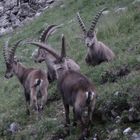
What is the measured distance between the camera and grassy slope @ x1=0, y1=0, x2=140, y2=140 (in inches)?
422

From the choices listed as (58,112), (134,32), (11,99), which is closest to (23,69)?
Answer: (11,99)

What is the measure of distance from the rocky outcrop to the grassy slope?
83.8 inches

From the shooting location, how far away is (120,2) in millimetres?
21578

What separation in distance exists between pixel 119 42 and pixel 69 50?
2843mm

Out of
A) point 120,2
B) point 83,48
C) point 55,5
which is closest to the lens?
point 83,48

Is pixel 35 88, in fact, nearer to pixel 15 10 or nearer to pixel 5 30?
pixel 5 30

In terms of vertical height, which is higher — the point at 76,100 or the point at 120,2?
the point at 76,100

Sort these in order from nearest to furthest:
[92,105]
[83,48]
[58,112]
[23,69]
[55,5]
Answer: [92,105], [58,112], [23,69], [83,48], [55,5]

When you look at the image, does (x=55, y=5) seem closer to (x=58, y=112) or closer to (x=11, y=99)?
(x=11, y=99)

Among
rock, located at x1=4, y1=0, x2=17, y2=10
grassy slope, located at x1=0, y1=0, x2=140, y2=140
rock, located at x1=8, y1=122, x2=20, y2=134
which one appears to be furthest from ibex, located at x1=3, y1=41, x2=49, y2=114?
rock, located at x1=4, y1=0, x2=17, y2=10

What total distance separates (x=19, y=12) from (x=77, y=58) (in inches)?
528

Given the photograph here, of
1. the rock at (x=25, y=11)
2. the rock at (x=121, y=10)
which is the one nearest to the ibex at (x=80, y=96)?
the rock at (x=121, y=10)

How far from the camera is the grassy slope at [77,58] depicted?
35.2 feet

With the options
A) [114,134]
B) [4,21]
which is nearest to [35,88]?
[114,134]
